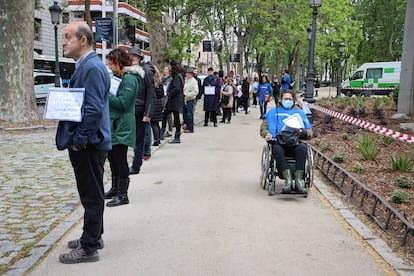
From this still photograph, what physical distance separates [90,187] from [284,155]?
3206 mm

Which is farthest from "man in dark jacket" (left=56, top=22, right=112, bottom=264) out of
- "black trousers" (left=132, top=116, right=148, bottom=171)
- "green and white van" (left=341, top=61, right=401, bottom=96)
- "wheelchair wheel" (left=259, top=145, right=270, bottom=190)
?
"green and white van" (left=341, top=61, right=401, bottom=96)

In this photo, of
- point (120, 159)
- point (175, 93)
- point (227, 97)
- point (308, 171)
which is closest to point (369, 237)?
point (308, 171)

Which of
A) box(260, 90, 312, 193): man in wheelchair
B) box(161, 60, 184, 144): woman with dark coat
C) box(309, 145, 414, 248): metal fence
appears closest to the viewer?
box(309, 145, 414, 248): metal fence

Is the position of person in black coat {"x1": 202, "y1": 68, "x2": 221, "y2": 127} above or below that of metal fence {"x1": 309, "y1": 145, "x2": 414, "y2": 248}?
above

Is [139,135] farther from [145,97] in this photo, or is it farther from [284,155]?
[284,155]

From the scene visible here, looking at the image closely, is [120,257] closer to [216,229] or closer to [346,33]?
[216,229]

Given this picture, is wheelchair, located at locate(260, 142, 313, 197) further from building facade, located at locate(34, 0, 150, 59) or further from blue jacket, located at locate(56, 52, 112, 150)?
building facade, located at locate(34, 0, 150, 59)

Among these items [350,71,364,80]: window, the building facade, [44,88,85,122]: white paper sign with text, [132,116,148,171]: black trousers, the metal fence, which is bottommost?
the metal fence

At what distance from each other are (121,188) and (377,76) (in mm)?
38779

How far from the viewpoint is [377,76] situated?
41031 millimetres

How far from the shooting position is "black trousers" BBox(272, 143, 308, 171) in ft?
21.2

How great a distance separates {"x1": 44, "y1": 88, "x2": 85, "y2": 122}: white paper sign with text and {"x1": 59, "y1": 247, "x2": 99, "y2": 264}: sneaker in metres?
1.19

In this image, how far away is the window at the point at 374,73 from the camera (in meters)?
40.9

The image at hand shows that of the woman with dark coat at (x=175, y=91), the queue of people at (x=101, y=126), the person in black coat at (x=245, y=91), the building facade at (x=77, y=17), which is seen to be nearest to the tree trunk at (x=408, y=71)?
the person in black coat at (x=245, y=91)
